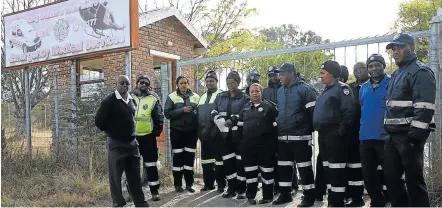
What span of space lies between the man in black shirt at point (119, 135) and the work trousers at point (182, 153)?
1.26 metres

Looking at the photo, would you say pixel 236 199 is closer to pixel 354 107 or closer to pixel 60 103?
pixel 354 107

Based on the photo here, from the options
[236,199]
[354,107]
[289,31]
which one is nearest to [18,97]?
[236,199]

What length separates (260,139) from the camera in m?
5.71

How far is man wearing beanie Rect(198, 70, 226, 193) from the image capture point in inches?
258

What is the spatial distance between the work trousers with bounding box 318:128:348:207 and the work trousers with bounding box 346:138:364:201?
293mm

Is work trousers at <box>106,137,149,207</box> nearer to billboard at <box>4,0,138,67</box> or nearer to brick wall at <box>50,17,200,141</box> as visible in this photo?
billboard at <box>4,0,138,67</box>

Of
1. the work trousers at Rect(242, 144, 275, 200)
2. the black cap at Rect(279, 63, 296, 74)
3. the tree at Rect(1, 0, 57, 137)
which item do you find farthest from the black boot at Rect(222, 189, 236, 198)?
the tree at Rect(1, 0, 57, 137)

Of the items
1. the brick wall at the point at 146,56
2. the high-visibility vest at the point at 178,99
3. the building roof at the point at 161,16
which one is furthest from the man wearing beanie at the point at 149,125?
the building roof at the point at 161,16

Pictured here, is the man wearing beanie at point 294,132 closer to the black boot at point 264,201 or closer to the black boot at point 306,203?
the black boot at point 306,203

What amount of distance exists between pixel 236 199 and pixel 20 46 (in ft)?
22.1

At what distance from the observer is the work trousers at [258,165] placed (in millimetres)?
5762

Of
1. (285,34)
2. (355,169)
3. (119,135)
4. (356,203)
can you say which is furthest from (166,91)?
(285,34)

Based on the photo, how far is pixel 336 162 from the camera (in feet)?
16.8

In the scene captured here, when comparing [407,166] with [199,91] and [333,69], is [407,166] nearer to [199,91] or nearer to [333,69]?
[333,69]
